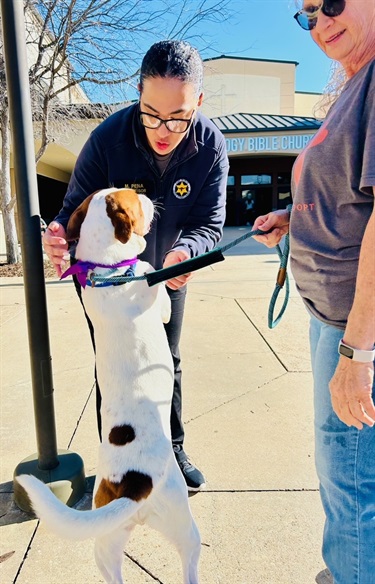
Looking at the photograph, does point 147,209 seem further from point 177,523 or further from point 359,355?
point 177,523

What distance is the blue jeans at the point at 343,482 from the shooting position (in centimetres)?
133

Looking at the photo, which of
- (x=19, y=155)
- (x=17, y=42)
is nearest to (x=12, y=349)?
(x=19, y=155)

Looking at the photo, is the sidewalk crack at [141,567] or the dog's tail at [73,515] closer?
the dog's tail at [73,515]

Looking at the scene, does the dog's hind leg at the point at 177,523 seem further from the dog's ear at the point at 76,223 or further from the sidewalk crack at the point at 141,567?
the dog's ear at the point at 76,223

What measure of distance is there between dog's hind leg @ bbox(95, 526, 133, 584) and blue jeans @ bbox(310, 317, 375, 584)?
2.32 feet

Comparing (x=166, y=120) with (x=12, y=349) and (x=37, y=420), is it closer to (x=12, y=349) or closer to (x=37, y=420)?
(x=37, y=420)

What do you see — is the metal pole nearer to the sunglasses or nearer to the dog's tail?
the dog's tail

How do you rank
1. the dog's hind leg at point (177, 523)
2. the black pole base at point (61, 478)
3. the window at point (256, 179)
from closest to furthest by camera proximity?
the dog's hind leg at point (177, 523) → the black pole base at point (61, 478) → the window at point (256, 179)

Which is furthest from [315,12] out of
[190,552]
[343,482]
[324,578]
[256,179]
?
[256,179]

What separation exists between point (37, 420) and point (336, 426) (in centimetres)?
163

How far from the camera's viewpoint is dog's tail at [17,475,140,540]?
1.33m

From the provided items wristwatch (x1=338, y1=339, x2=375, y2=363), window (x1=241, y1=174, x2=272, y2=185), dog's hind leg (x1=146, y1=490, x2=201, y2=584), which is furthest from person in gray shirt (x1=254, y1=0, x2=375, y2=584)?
window (x1=241, y1=174, x2=272, y2=185)

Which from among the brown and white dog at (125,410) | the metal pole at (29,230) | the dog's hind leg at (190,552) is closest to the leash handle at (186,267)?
the brown and white dog at (125,410)

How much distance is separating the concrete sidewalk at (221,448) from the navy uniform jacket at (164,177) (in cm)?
131
